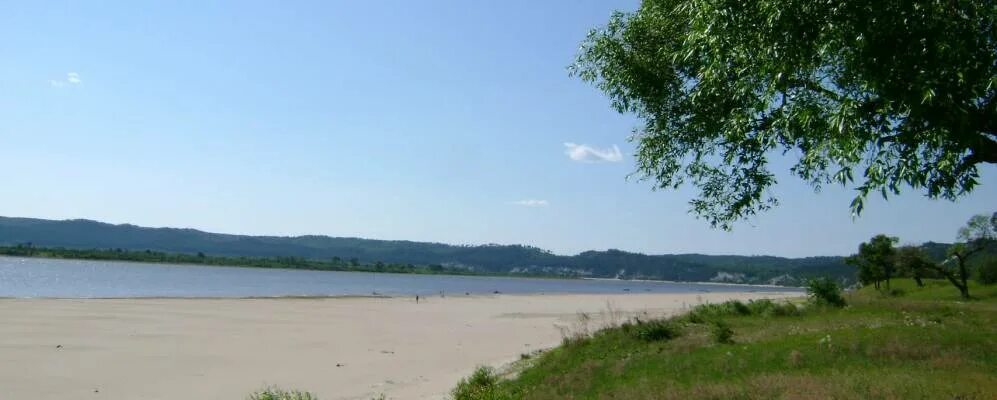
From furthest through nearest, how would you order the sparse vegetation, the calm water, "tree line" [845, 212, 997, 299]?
the calm water
"tree line" [845, 212, 997, 299]
the sparse vegetation

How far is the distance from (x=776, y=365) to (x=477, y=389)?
4.97m

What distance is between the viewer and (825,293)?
1160 inches

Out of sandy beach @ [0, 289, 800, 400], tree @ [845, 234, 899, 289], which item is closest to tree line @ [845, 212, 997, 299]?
tree @ [845, 234, 899, 289]

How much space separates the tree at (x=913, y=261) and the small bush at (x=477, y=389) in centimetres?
3695

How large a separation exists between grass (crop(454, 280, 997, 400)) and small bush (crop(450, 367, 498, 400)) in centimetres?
6

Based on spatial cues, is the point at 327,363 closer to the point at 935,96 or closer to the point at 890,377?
the point at 890,377

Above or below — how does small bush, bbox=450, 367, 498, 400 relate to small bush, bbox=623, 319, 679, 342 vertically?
below

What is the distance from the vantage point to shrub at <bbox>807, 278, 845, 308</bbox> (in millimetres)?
28469

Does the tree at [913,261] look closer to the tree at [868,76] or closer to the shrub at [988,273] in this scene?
the shrub at [988,273]

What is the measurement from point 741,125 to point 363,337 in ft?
86.5

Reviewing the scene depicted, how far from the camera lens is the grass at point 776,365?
9336mm

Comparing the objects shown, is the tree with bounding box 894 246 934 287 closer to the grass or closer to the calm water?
the grass

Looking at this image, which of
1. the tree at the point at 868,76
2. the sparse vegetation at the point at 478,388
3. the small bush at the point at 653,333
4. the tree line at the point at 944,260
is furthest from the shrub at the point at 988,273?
the tree at the point at 868,76

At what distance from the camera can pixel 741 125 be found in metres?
8.23
